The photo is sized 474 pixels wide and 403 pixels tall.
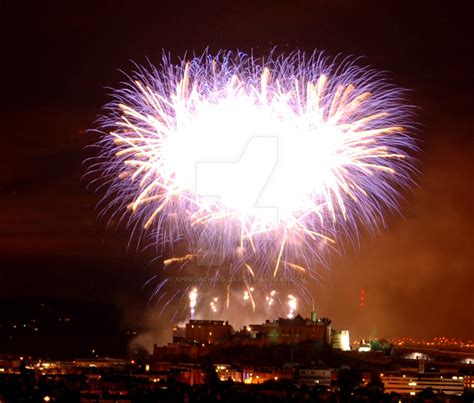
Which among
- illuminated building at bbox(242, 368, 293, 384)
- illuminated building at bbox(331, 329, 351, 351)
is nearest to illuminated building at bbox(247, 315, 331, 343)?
illuminated building at bbox(331, 329, 351, 351)

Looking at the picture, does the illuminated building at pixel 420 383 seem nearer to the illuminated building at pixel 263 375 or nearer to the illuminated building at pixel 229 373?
the illuminated building at pixel 263 375

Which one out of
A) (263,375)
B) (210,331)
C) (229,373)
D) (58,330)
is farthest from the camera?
(58,330)

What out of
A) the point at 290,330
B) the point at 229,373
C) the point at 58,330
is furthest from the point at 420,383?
the point at 58,330

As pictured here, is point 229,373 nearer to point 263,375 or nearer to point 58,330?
point 263,375

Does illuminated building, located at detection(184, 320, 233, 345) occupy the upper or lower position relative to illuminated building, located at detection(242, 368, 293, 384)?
upper

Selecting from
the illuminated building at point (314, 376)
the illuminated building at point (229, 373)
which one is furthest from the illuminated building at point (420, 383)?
the illuminated building at point (229, 373)

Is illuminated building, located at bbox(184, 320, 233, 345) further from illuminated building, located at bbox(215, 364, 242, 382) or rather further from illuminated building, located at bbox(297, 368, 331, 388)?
illuminated building, located at bbox(297, 368, 331, 388)
